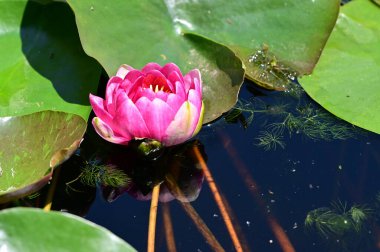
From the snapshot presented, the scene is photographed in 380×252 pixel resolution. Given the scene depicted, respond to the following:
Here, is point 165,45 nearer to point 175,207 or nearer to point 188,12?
point 188,12

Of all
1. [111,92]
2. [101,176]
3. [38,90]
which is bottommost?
[101,176]

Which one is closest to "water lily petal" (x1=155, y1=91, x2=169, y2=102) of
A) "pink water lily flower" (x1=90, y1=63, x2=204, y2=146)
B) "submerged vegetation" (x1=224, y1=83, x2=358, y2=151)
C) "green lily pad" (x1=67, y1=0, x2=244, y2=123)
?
"pink water lily flower" (x1=90, y1=63, x2=204, y2=146)

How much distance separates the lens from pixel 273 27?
2268 millimetres

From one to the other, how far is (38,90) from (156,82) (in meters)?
0.41

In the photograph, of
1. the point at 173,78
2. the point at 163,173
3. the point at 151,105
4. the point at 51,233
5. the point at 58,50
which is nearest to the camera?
the point at 51,233

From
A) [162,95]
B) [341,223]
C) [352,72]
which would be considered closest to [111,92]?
[162,95]

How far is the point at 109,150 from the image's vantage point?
6.92ft

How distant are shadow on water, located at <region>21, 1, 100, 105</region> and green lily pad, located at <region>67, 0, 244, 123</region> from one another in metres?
0.14

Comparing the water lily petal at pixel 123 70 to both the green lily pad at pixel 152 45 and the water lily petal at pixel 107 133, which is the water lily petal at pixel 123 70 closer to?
the green lily pad at pixel 152 45

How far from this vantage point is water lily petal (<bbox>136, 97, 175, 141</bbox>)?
6.06ft

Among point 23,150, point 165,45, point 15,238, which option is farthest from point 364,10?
point 15,238

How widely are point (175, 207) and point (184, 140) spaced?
8.7 inches

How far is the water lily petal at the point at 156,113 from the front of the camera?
1.85 metres

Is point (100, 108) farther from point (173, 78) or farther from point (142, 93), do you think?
point (173, 78)
